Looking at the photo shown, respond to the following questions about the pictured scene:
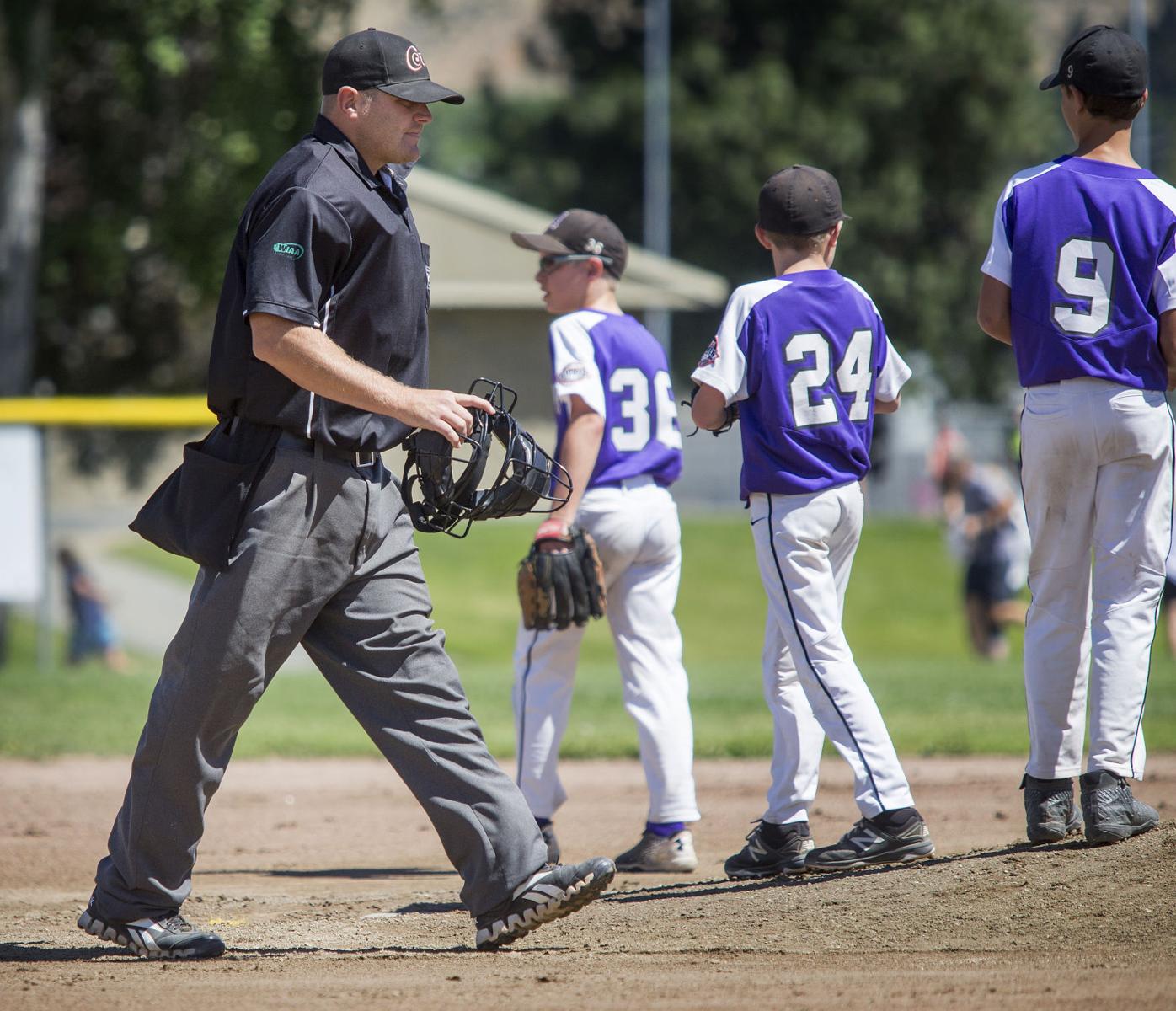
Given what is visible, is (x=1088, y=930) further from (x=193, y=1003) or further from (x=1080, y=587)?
(x=193, y=1003)

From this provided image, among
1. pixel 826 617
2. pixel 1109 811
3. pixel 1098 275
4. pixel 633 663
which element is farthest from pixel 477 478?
pixel 1109 811

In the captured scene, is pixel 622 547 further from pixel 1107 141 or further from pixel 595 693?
pixel 595 693

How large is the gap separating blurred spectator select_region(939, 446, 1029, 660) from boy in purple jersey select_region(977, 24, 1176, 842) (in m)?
9.32

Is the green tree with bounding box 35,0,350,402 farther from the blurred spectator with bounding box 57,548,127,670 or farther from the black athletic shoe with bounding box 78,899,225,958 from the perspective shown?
the black athletic shoe with bounding box 78,899,225,958

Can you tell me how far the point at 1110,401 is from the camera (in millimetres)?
4305

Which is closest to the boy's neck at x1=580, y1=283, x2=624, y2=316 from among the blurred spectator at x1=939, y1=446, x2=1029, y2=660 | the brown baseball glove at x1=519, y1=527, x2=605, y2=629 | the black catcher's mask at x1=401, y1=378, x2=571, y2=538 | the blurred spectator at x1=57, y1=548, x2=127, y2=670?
the brown baseball glove at x1=519, y1=527, x2=605, y2=629

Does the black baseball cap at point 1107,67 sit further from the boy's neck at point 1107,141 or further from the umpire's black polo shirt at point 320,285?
the umpire's black polo shirt at point 320,285

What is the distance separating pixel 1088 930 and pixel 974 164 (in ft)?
128

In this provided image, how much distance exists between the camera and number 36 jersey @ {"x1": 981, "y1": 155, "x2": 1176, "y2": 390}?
4.34 meters

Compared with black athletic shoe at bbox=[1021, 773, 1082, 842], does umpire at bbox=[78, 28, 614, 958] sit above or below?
above

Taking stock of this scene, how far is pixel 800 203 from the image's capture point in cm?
474

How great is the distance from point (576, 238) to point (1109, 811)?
8.93 feet

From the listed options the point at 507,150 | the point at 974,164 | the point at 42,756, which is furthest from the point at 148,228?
the point at 974,164

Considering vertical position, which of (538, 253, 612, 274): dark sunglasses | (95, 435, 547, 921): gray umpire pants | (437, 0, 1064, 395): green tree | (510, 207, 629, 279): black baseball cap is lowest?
(95, 435, 547, 921): gray umpire pants
